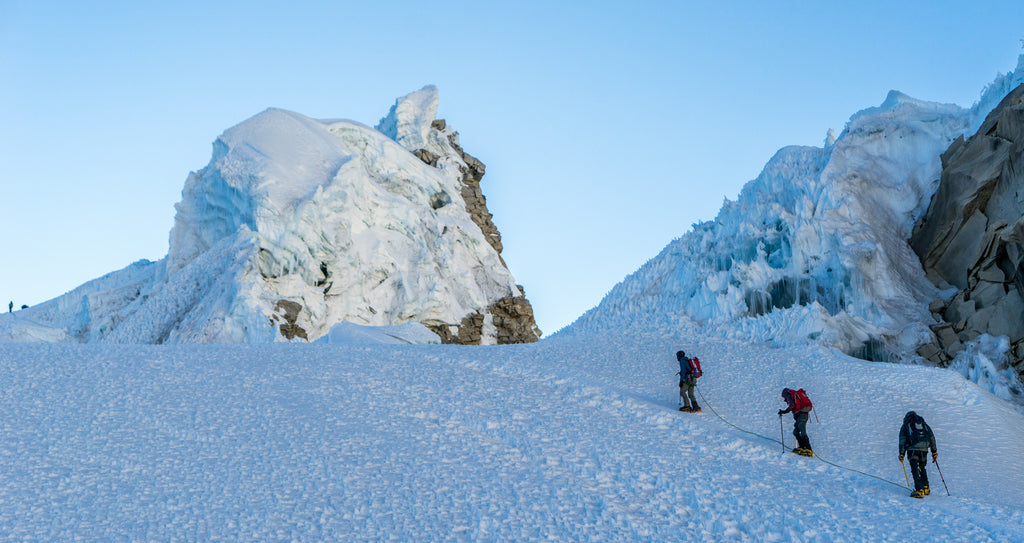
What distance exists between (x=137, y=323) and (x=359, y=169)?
1294 cm

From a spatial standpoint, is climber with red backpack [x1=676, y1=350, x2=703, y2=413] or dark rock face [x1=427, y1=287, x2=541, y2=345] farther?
dark rock face [x1=427, y1=287, x2=541, y2=345]

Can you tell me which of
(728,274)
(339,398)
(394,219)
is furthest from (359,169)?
(339,398)

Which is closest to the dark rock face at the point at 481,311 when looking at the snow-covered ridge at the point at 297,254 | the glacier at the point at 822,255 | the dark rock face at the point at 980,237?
the snow-covered ridge at the point at 297,254

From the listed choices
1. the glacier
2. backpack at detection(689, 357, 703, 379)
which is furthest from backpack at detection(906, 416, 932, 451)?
the glacier

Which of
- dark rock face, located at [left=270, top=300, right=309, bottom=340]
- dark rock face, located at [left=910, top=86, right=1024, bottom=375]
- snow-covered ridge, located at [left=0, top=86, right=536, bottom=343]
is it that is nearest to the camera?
dark rock face, located at [left=910, top=86, right=1024, bottom=375]

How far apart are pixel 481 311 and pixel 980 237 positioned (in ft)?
93.3

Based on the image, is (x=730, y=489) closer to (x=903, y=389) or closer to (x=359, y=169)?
(x=903, y=389)

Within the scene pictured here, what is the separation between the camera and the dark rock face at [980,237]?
66.4 ft

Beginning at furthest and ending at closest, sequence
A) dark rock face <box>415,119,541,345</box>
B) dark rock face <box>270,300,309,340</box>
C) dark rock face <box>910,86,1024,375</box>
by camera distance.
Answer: dark rock face <box>415,119,541,345</box> < dark rock face <box>270,300,309,340</box> < dark rock face <box>910,86,1024,375</box>

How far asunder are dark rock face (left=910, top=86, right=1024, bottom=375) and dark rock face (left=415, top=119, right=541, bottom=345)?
939 inches

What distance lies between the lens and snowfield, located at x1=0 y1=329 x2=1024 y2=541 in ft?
31.5

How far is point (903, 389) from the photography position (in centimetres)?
1706

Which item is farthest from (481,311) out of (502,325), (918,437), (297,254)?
(918,437)

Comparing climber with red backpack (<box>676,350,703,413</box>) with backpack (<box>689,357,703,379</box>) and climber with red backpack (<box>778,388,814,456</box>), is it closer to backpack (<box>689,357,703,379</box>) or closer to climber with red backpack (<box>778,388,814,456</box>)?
backpack (<box>689,357,703,379</box>)
